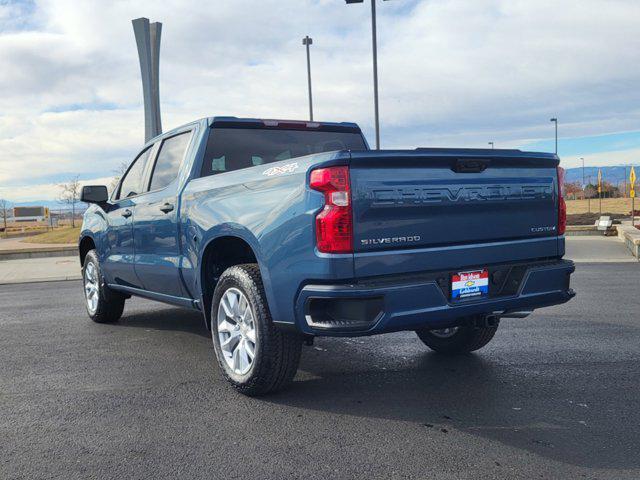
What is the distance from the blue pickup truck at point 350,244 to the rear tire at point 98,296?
1.97 meters

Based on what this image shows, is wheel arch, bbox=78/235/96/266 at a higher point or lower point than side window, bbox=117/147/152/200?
lower

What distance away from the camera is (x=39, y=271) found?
15148 millimetres

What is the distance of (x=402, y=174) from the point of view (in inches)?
149

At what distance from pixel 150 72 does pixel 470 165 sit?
546 inches

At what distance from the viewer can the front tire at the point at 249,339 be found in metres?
4.12

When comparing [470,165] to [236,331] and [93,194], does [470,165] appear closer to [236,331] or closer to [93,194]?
[236,331]

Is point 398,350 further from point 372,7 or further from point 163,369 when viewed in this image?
point 372,7

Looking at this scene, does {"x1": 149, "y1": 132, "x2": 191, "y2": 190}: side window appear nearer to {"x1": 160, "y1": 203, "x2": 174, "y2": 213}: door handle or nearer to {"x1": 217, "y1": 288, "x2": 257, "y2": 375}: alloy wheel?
{"x1": 160, "y1": 203, "x2": 174, "y2": 213}: door handle

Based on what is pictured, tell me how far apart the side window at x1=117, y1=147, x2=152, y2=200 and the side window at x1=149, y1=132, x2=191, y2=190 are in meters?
0.36

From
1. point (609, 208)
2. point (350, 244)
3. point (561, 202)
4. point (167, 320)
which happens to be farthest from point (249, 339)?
point (609, 208)

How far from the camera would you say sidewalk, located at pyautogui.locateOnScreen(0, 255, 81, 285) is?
13.6 meters

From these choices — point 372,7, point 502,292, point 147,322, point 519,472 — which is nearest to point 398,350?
point 502,292

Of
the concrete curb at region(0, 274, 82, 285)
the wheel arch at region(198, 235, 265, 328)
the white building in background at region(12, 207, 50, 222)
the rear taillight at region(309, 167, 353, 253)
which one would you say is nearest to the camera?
the rear taillight at region(309, 167, 353, 253)

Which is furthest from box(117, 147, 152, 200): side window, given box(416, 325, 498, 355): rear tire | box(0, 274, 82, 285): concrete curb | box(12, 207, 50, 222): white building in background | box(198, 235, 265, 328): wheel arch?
box(12, 207, 50, 222): white building in background
